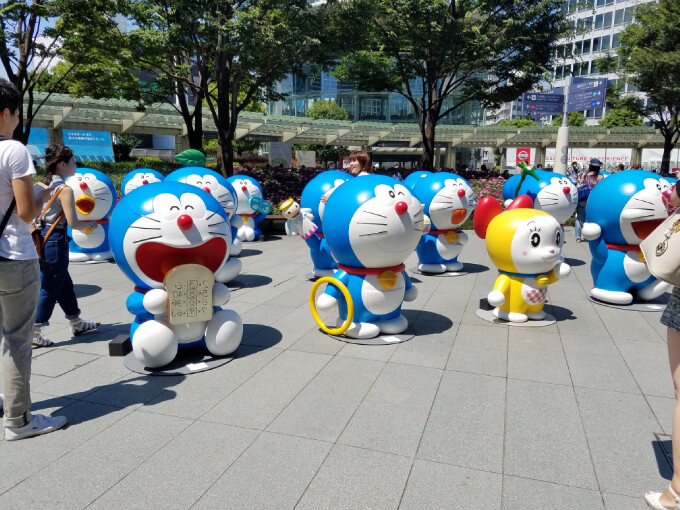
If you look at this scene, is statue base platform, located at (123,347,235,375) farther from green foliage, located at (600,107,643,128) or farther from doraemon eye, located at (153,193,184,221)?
green foliage, located at (600,107,643,128)

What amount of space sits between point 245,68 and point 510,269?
1056cm

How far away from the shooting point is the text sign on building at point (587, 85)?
15562 millimetres

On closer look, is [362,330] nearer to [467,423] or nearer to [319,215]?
[467,423]

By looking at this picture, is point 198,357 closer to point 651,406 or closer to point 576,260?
point 651,406

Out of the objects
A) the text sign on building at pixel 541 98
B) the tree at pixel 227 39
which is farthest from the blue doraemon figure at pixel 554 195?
the text sign on building at pixel 541 98

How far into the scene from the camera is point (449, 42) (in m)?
15.0

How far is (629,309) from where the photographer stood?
6047mm

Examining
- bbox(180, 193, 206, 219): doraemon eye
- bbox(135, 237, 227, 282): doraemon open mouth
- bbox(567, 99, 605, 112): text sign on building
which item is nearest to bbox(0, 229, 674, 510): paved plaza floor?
bbox(135, 237, 227, 282): doraemon open mouth

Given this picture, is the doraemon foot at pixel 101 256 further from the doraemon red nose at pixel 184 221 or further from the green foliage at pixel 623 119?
the green foliage at pixel 623 119

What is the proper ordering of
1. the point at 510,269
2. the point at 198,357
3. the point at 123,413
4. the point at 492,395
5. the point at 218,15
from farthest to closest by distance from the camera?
the point at 218,15, the point at 510,269, the point at 198,357, the point at 492,395, the point at 123,413

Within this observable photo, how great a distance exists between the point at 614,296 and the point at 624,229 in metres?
0.90

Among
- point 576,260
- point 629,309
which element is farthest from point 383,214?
point 576,260

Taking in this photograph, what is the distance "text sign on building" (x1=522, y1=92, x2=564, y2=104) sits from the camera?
63.3ft

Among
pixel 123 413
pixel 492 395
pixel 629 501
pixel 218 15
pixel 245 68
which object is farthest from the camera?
pixel 245 68
